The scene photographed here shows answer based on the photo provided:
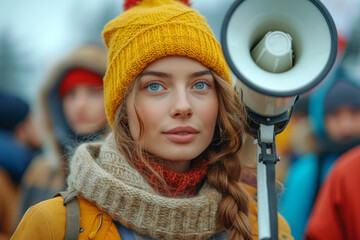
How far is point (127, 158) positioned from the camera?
1.94 metres

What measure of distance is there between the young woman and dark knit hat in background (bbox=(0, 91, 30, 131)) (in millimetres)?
2568

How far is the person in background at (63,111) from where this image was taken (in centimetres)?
337

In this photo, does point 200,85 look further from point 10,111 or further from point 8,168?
point 10,111

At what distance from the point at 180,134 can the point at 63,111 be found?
1.95 m

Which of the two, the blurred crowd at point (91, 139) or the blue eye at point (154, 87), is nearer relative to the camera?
the blue eye at point (154, 87)

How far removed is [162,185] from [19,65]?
3645cm

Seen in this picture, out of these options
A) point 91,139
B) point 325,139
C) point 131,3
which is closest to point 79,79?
point 91,139

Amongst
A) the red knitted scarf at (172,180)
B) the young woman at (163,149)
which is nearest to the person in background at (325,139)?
the young woman at (163,149)

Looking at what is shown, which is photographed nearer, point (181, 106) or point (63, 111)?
point (181, 106)

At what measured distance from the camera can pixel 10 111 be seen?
4.48 metres

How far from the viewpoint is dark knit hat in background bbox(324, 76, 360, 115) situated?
14.1 ft

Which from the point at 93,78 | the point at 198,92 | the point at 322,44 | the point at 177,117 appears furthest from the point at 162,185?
the point at 93,78

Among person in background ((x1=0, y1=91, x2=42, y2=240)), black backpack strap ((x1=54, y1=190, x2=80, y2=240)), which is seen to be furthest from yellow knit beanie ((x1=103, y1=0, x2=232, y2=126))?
person in background ((x1=0, y1=91, x2=42, y2=240))

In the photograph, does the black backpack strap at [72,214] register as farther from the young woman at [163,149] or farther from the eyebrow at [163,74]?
the eyebrow at [163,74]
